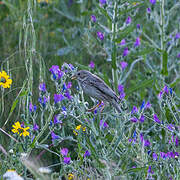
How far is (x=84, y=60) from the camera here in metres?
5.41

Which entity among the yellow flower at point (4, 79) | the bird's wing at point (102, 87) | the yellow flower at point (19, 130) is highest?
the yellow flower at point (4, 79)

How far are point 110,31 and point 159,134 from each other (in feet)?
4.17

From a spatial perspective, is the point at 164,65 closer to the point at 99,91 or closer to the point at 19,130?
the point at 99,91

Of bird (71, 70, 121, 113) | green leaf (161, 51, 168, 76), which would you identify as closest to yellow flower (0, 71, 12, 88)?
bird (71, 70, 121, 113)

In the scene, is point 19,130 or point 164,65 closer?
point 19,130

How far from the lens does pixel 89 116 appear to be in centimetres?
369

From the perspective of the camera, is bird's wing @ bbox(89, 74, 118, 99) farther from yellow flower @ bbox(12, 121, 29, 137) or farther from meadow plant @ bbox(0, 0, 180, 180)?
yellow flower @ bbox(12, 121, 29, 137)

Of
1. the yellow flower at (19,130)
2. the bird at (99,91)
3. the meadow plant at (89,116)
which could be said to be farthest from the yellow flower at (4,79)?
the bird at (99,91)

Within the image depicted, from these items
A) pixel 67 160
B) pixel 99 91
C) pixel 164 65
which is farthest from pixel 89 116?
pixel 164 65

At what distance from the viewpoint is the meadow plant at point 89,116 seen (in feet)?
9.26

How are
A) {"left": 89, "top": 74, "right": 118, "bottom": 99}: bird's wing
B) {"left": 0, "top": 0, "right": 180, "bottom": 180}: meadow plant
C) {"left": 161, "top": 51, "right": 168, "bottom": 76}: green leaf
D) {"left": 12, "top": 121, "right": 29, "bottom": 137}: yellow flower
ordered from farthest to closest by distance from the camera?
{"left": 161, "top": 51, "right": 168, "bottom": 76}: green leaf, {"left": 89, "top": 74, "right": 118, "bottom": 99}: bird's wing, {"left": 12, "top": 121, "right": 29, "bottom": 137}: yellow flower, {"left": 0, "top": 0, "right": 180, "bottom": 180}: meadow plant

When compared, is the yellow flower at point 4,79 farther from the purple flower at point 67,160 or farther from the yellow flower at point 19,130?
the purple flower at point 67,160

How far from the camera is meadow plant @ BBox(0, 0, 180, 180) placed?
2822 millimetres

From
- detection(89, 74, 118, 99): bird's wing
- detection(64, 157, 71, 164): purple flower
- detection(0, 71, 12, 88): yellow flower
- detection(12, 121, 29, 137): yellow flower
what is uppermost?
detection(0, 71, 12, 88): yellow flower
